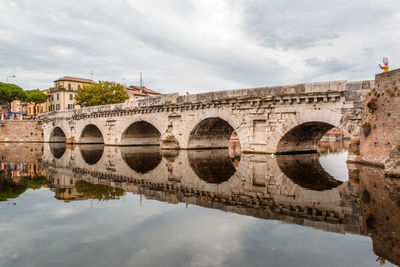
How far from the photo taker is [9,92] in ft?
Answer: 209

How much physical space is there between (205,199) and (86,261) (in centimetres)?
448

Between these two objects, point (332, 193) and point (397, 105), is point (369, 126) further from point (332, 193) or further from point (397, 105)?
point (332, 193)

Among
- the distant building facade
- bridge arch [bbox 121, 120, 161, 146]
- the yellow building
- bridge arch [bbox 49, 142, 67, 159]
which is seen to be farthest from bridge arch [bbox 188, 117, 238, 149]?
the yellow building

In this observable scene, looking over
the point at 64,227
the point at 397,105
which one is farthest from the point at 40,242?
the point at 397,105

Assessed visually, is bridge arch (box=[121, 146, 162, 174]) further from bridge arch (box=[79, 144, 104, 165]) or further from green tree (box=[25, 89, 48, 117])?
green tree (box=[25, 89, 48, 117])

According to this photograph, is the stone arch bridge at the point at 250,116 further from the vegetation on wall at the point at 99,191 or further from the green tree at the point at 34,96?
the green tree at the point at 34,96

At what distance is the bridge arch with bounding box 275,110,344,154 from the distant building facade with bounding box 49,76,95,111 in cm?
5722

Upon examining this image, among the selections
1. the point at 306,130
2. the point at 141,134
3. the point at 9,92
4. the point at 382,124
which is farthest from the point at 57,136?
the point at 382,124

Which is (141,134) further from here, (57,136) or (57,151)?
(57,136)

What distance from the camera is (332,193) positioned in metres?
9.26

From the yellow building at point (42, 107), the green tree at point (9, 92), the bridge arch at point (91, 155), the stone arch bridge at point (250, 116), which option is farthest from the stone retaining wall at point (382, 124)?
the yellow building at point (42, 107)

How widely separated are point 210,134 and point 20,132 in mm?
35974

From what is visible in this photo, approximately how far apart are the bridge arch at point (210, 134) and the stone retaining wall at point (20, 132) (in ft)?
111

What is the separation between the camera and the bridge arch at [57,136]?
150 ft
